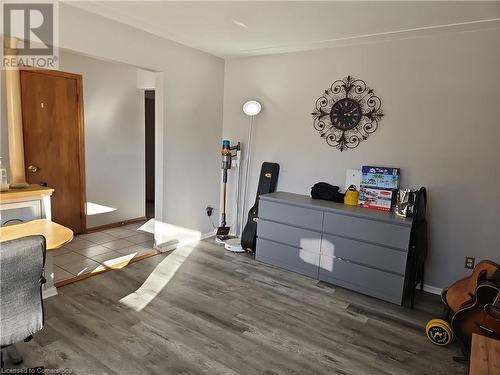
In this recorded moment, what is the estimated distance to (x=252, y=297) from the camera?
10.3ft

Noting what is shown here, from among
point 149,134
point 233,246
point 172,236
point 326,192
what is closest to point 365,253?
point 326,192

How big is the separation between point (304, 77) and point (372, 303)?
2568 millimetres

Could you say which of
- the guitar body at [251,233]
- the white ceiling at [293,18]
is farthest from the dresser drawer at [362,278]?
the white ceiling at [293,18]

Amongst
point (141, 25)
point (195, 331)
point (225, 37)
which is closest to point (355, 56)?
point (225, 37)

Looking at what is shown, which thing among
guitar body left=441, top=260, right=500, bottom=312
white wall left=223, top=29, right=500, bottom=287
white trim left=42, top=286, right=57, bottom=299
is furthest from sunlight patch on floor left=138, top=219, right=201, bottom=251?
guitar body left=441, top=260, right=500, bottom=312

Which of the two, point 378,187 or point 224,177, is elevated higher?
point 378,187

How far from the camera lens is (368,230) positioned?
3.19 metres

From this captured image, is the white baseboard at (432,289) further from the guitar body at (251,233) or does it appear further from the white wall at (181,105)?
the white wall at (181,105)

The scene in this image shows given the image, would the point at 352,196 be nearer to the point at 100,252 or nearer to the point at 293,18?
the point at 293,18

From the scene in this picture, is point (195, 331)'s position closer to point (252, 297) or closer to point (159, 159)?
point (252, 297)

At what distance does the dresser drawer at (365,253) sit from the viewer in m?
3.05

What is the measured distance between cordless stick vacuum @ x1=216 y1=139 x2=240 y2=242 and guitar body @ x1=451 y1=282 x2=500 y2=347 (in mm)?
2886

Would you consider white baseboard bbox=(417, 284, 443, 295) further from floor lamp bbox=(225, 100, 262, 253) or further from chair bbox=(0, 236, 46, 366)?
chair bbox=(0, 236, 46, 366)

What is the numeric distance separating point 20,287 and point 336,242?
263 centimetres
